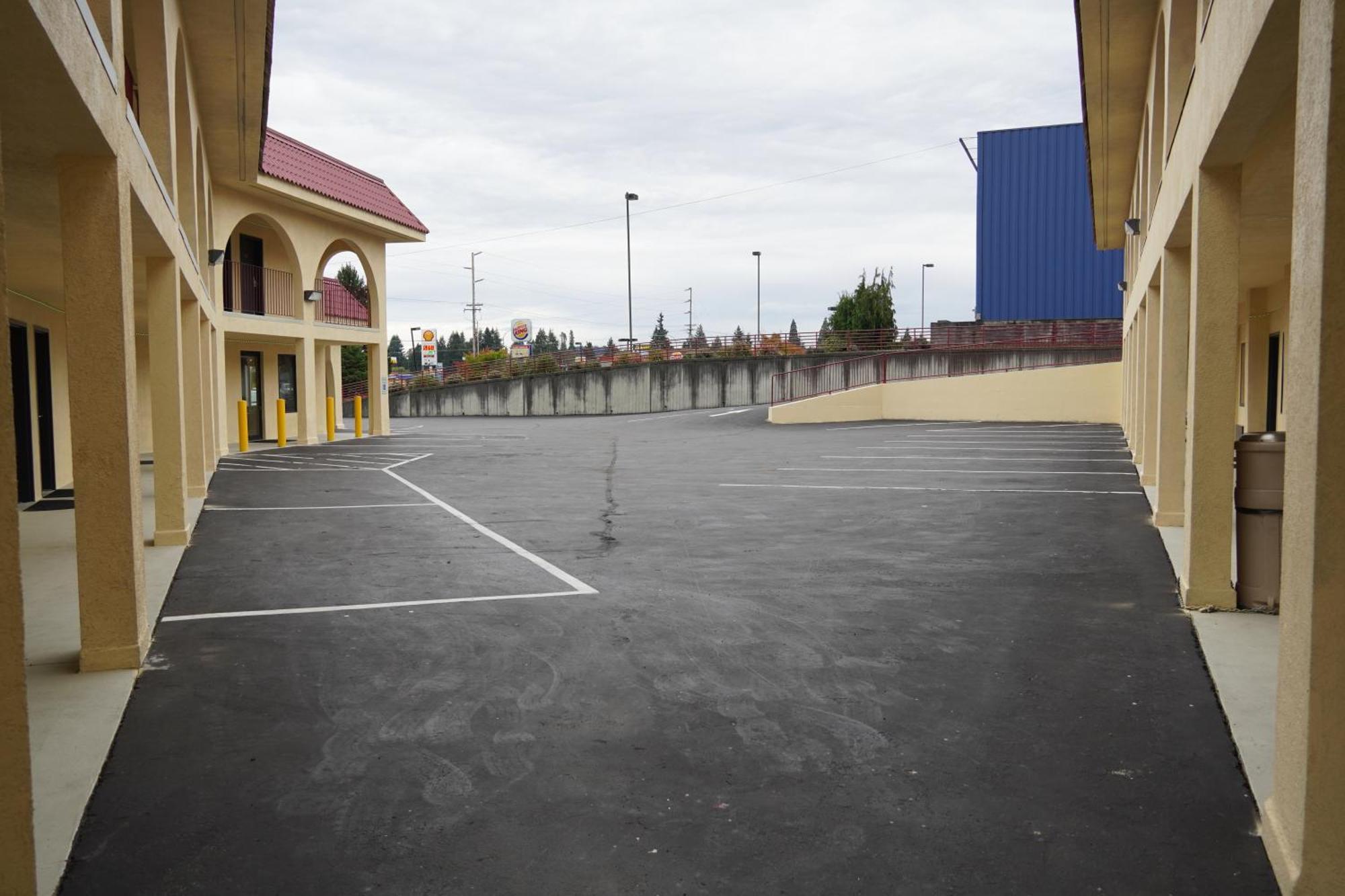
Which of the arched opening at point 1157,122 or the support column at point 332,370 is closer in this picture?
the arched opening at point 1157,122

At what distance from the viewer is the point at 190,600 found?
8.54 metres

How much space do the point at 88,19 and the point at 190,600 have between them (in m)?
4.72

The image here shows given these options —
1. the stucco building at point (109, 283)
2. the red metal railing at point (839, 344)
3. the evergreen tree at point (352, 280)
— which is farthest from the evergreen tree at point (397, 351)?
the stucco building at point (109, 283)

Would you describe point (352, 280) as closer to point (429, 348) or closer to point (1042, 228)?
point (429, 348)

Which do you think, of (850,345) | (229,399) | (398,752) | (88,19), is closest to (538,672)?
(398,752)

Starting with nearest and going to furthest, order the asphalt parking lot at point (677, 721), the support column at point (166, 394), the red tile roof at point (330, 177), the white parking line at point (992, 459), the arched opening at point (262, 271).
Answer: the asphalt parking lot at point (677, 721) → the support column at point (166, 394) → the white parking line at point (992, 459) → the red tile roof at point (330, 177) → the arched opening at point (262, 271)

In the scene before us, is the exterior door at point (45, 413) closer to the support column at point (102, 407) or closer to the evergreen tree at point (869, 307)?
the support column at point (102, 407)

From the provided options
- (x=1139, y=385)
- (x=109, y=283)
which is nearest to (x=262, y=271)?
(x=1139, y=385)

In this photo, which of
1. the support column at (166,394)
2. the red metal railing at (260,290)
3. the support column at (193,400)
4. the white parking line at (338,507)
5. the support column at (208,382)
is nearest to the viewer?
the support column at (166,394)

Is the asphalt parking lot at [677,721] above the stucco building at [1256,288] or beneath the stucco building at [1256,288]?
beneath

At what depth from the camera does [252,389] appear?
2959 cm

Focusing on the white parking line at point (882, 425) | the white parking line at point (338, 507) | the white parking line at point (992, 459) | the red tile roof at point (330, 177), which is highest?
the red tile roof at point (330, 177)

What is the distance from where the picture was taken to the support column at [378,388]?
31891mm

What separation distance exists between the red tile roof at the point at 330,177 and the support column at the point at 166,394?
13.2 m
